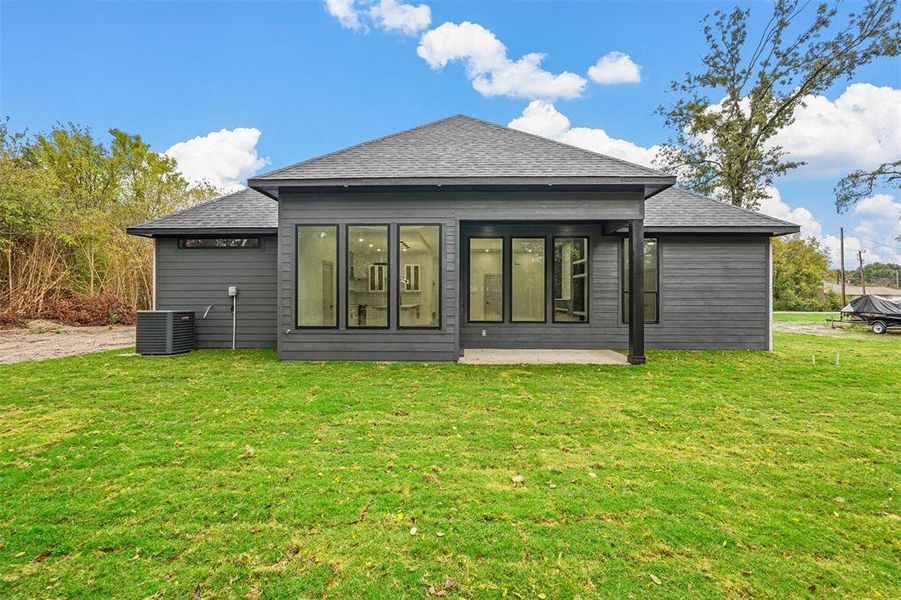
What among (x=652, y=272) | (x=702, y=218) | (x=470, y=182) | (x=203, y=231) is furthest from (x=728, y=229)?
(x=203, y=231)

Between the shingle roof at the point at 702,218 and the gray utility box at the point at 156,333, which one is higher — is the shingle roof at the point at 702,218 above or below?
above

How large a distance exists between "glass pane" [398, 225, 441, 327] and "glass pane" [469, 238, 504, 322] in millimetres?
1728

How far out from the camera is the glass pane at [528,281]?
26.5 feet

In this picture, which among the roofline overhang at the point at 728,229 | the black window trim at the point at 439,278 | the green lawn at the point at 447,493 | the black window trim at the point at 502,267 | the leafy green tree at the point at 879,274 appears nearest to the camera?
the green lawn at the point at 447,493

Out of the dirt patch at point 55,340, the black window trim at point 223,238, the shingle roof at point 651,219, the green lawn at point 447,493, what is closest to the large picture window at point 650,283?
the shingle roof at point 651,219

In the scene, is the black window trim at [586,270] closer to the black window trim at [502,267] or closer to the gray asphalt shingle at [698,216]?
the black window trim at [502,267]

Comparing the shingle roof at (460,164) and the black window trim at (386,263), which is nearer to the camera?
the shingle roof at (460,164)

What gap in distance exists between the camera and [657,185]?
611 centimetres

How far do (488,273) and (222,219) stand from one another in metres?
5.32

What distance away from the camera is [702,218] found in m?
8.02

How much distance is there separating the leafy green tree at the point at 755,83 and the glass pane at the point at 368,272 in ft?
47.3

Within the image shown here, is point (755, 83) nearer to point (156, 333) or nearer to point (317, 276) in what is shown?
point (317, 276)

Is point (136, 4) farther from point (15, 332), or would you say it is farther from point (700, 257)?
point (700, 257)

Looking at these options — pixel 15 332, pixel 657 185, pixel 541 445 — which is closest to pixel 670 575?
pixel 541 445
